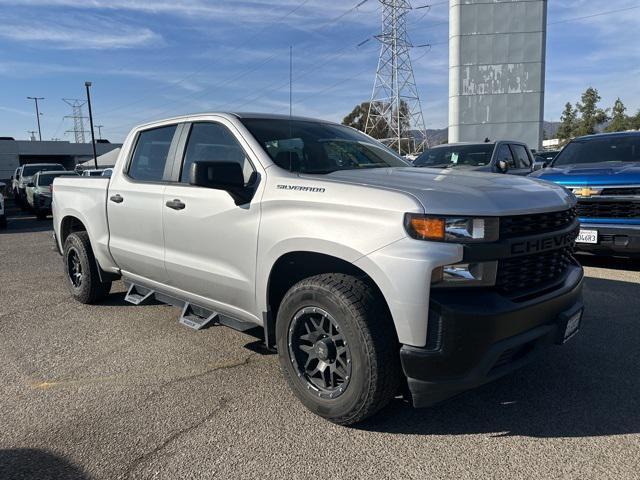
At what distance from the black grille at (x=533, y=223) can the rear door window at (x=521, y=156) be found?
25.8 feet

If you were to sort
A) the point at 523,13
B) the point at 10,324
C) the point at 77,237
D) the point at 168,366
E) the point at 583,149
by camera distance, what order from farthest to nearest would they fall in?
the point at 523,13
the point at 583,149
the point at 77,237
the point at 10,324
the point at 168,366

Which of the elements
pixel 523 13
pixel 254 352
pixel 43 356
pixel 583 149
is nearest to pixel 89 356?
pixel 43 356

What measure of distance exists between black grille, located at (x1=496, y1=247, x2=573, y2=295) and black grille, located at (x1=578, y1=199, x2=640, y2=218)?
3617mm

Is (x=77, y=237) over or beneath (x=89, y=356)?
over

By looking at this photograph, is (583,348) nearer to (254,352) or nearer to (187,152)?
(254,352)

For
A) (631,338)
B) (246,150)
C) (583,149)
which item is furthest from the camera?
(583,149)

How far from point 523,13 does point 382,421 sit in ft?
146

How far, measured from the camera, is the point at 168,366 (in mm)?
4004

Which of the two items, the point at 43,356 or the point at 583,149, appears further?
the point at 583,149

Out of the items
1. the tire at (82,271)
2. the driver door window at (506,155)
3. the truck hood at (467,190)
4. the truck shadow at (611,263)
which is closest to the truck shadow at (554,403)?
the truck hood at (467,190)

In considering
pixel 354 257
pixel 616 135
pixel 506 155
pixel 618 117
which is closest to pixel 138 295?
pixel 354 257

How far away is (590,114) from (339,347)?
65812mm

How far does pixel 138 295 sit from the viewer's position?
15.9 feet

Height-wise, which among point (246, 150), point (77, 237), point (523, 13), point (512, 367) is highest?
point (523, 13)
